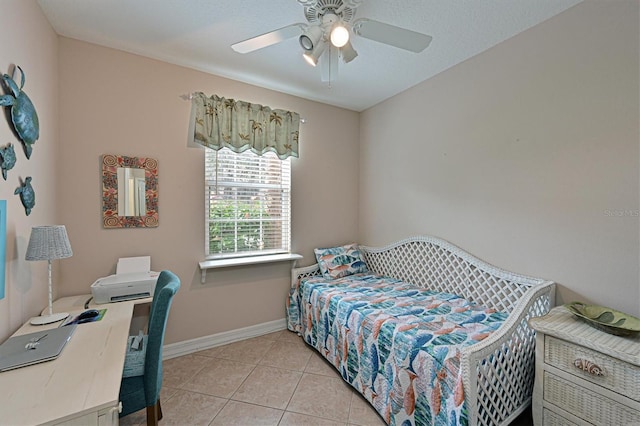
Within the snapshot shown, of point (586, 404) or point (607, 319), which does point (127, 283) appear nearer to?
point (586, 404)

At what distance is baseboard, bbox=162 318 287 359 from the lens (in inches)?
97.7

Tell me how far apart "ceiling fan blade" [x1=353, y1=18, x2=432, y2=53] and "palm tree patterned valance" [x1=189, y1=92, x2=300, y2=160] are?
159 centimetres

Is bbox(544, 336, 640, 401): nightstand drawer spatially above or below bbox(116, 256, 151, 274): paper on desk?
below

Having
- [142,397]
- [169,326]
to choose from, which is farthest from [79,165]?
[142,397]

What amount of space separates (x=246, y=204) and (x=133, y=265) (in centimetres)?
114

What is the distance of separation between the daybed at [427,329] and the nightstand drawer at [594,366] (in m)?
0.18

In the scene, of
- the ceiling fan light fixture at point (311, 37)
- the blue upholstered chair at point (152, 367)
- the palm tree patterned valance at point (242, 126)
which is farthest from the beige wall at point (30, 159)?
the ceiling fan light fixture at point (311, 37)

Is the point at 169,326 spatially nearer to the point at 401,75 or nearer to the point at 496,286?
the point at 496,286

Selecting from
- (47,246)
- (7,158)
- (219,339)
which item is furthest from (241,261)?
(7,158)

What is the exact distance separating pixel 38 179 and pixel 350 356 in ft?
8.25

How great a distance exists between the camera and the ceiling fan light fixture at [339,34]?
1383 mm

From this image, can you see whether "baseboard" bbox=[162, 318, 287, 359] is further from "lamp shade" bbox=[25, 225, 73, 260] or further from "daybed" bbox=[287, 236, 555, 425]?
"lamp shade" bbox=[25, 225, 73, 260]

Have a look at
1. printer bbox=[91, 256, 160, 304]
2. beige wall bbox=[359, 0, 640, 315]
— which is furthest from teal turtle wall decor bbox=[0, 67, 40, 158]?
beige wall bbox=[359, 0, 640, 315]

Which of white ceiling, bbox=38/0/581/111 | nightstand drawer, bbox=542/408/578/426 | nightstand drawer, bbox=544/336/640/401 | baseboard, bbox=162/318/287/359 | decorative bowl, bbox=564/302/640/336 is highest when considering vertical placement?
white ceiling, bbox=38/0/581/111
